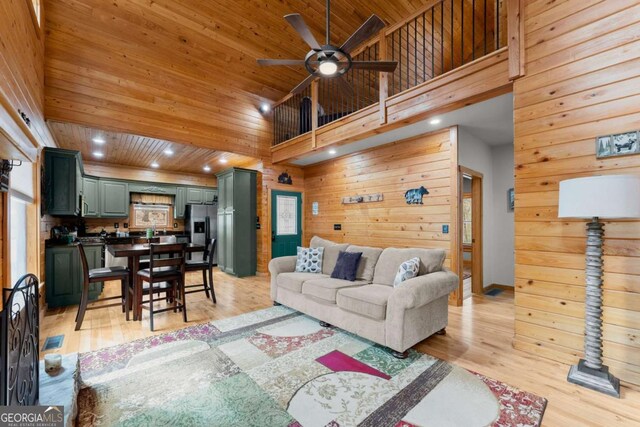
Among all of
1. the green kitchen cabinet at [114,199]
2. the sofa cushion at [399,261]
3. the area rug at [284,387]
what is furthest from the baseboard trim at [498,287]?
the green kitchen cabinet at [114,199]

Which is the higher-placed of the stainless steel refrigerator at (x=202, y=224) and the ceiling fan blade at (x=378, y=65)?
the ceiling fan blade at (x=378, y=65)

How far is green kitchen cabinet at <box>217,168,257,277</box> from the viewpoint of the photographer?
6055mm

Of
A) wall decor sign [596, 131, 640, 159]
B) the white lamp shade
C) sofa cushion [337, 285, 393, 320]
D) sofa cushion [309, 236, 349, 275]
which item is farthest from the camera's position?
sofa cushion [309, 236, 349, 275]

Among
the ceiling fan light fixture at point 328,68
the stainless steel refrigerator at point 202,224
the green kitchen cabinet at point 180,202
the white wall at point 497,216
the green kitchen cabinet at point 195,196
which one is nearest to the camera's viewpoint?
the ceiling fan light fixture at point 328,68

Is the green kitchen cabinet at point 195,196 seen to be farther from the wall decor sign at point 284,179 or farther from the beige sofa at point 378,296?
the beige sofa at point 378,296

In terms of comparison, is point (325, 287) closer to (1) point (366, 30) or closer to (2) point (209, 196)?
(1) point (366, 30)

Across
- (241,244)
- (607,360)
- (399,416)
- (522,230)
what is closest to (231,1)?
(241,244)

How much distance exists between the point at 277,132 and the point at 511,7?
4.61 m

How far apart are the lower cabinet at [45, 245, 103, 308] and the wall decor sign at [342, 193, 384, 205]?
448cm

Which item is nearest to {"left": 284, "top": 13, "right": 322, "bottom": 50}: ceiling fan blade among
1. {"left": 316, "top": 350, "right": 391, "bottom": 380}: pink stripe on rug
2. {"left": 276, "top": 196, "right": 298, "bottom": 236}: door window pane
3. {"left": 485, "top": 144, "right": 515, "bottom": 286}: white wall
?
{"left": 316, "top": 350, "right": 391, "bottom": 380}: pink stripe on rug

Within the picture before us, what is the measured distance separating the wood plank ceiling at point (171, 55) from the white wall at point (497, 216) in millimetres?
2905

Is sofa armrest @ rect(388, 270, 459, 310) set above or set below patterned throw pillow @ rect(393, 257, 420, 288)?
below

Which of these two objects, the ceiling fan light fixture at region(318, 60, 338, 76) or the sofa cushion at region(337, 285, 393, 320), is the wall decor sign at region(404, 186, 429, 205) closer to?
the sofa cushion at region(337, 285, 393, 320)

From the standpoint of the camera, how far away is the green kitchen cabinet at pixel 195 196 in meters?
7.71
